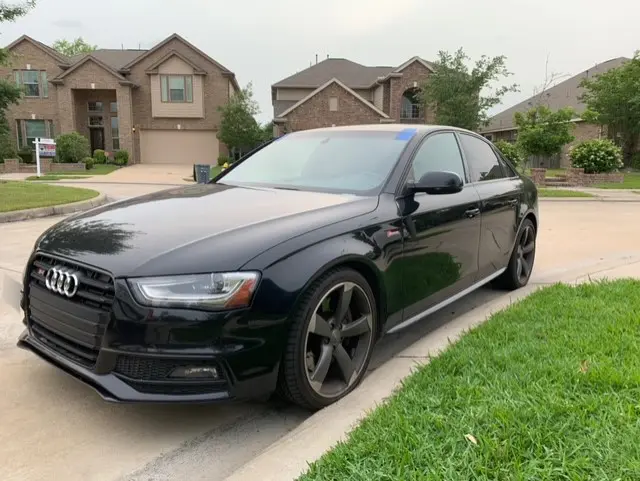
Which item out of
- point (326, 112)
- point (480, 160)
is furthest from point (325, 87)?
point (480, 160)

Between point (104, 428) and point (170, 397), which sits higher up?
point (170, 397)

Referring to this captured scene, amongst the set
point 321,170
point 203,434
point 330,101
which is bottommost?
Result: point 203,434

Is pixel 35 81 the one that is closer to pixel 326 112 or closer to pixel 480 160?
pixel 326 112

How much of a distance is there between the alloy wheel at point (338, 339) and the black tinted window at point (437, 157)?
1088 millimetres

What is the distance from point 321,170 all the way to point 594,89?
31772 mm

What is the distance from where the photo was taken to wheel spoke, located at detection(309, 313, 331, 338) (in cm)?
267

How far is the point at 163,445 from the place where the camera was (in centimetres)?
260

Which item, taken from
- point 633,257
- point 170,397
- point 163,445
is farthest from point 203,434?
point 633,257

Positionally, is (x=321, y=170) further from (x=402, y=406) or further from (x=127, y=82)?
(x=127, y=82)

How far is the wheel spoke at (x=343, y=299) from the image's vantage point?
2844 millimetres

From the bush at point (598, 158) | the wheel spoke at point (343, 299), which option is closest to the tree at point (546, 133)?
the bush at point (598, 158)

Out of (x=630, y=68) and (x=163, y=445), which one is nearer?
(x=163, y=445)

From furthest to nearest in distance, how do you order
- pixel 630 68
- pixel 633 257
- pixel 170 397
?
pixel 630 68
pixel 633 257
pixel 170 397

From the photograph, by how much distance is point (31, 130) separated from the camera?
3616 cm
